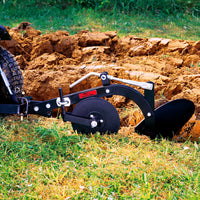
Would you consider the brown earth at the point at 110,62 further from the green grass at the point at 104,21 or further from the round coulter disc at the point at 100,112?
the green grass at the point at 104,21

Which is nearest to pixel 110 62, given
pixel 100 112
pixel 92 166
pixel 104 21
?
pixel 100 112

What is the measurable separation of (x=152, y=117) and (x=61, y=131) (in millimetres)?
1169

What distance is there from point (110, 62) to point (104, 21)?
7.02 ft

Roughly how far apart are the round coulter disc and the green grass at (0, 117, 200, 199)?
0.12 meters

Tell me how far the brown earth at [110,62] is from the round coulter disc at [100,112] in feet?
1.07

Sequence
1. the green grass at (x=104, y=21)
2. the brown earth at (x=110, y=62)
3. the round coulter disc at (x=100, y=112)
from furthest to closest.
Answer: the green grass at (x=104, y=21) → the brown earth at (x=110, y=62) → the round coulter disc at (x=100, y=112)

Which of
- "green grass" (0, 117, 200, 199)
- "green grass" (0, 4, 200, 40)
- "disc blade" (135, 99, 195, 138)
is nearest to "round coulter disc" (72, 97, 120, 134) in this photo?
"green grass" (0, 117, 200, 199)

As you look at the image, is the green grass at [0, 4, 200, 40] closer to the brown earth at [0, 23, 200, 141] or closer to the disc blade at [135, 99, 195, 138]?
the brown earth at [0, 23, 200, 141]

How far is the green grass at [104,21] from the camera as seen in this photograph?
6.43 metres

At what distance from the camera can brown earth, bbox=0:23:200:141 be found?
14.2 ft

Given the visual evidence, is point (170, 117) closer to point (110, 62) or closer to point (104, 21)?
point (110, 62)

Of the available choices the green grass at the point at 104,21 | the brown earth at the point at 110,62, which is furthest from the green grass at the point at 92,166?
the green grass at the point at 104,21

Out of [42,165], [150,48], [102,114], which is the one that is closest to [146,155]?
[102,114]

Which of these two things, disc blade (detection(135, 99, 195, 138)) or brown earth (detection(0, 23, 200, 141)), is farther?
brown earth (detection(0, 23, 200, 141))
